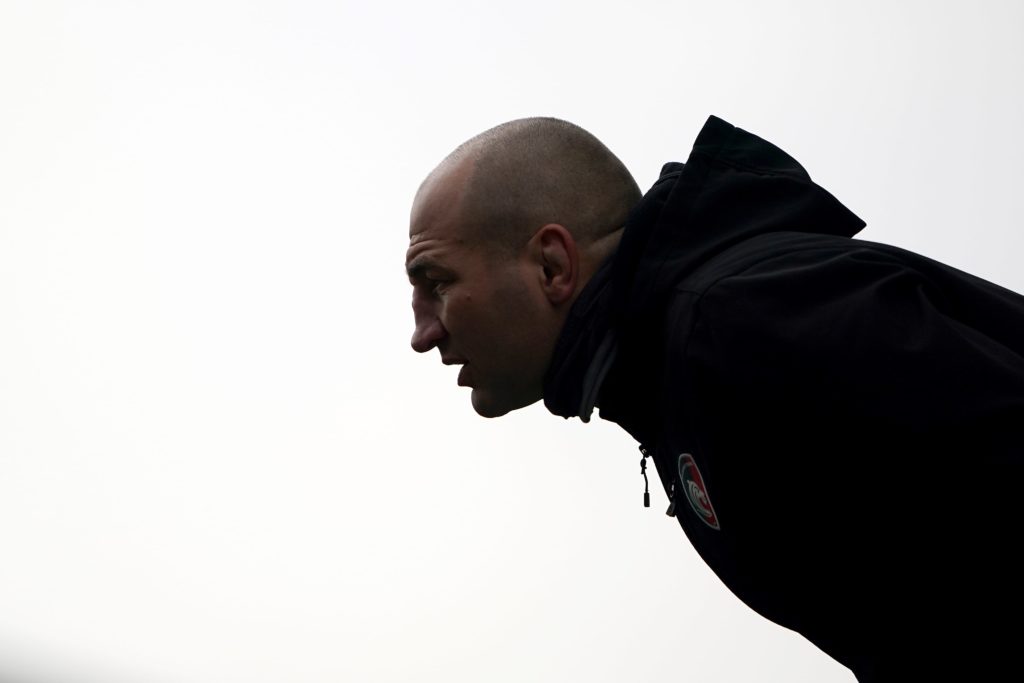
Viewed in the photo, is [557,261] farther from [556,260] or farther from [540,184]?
[540,184]

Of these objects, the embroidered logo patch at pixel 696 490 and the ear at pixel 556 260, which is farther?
the ear at pixel 556 260

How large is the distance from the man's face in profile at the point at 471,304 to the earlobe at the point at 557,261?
3cm

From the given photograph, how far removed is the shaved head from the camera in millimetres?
1854

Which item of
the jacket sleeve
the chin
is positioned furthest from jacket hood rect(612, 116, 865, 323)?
the chin

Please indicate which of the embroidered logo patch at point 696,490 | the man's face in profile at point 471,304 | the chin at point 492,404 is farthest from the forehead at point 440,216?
the embroidered logo patch at point 696,490

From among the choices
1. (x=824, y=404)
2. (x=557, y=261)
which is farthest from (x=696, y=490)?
(x=557, y=261)

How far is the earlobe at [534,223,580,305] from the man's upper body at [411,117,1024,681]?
104 mm

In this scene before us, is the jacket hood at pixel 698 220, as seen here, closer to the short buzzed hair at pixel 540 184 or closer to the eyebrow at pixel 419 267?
the short buzzed hair at pixel 540 184

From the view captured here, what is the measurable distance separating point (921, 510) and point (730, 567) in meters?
0.34

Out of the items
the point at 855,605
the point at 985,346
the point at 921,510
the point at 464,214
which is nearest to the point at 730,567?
the point at 855,605

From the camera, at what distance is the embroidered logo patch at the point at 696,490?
1.58 meters

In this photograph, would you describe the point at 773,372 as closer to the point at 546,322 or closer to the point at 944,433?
the point at 944,433

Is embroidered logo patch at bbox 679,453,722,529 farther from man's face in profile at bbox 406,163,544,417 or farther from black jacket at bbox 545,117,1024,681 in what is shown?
man's face in profile at bbox 406,163,544,417

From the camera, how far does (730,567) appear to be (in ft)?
5.46
